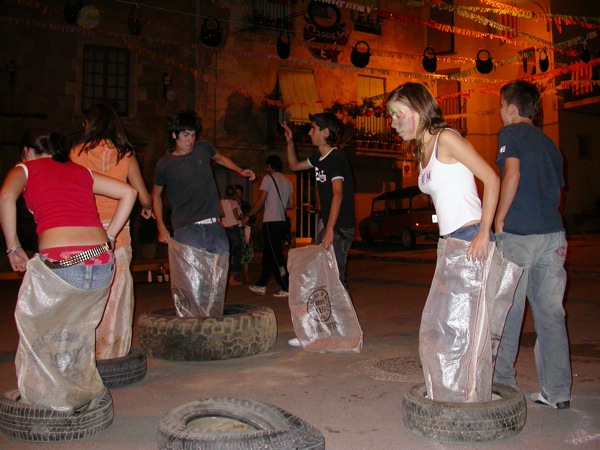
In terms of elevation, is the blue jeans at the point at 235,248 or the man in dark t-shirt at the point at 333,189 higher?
the man in dark t-shirt at the point at 333,189

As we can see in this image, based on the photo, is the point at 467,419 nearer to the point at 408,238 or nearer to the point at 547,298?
the point at 547,298

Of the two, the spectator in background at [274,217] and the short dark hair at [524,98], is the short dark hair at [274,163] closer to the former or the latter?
the spectator in background at [274,217]

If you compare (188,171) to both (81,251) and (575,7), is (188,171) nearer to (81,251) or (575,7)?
(81,251)

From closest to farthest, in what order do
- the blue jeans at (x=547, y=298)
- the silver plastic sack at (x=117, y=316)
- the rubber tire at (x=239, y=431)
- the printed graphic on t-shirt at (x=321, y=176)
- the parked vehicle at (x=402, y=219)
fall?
1. the rubber tire at (x=239, y=431)
2. the blue jeans at (x=547, y=298)
3. the silver plastic sack at (x=117, y=316)
4. the printed graphic on t-shirt at (x=321, y=176)
5. the parked vehicle at (x=402, y=219)

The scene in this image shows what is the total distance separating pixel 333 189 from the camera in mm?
5371

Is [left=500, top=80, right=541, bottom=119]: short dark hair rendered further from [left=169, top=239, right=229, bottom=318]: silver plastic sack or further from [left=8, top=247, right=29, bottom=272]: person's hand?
[left=8, top=247, right=29, bottom=272]: person's hand

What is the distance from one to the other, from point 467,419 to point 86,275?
2.04 metres

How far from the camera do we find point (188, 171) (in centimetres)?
523

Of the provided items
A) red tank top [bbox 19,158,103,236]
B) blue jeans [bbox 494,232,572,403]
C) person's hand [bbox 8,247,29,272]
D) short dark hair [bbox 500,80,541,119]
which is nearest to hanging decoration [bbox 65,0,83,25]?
red tank top [bbox 19,158,103,236]

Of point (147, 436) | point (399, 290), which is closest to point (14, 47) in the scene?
point (399, 290)

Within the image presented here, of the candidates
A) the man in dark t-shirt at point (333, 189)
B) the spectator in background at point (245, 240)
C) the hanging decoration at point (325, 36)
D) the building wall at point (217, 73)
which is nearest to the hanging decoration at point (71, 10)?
the building wall at point (217, 73)

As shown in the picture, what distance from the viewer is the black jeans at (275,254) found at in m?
8.47

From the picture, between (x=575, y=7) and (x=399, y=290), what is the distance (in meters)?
20.3

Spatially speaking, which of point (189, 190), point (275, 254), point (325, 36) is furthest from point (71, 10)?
point (325, 36)
